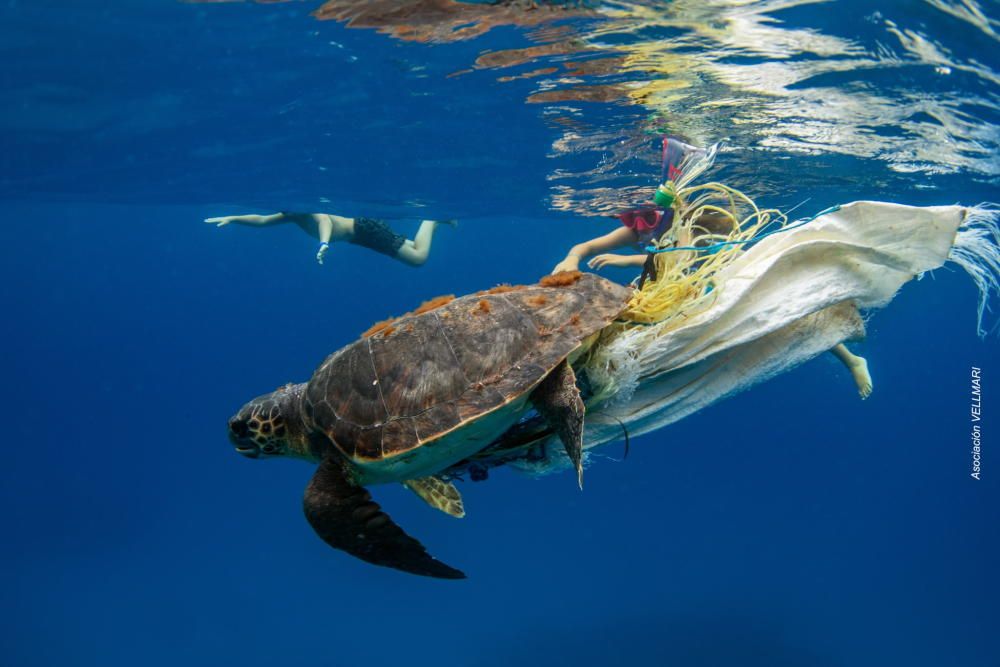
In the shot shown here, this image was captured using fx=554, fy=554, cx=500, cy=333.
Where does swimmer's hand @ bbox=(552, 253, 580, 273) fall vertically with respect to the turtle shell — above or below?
below

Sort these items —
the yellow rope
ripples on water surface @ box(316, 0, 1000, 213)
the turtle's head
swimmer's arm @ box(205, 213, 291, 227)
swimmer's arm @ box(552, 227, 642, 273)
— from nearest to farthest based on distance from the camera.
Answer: the yellow rope
the turtle's head
ripples on water surface @ box(316, 0, 1000, 213)
swimmer's arm @ box(552, 227, 642, 273)
swimmer's arm @ box(205, 213, 291, 227)

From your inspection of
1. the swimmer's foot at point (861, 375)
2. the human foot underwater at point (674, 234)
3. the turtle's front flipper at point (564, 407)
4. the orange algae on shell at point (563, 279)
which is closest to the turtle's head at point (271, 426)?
the turtle's front flipper at point (564, 407)

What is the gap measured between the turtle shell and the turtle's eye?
29.7 inches

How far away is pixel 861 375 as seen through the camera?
15.6ft

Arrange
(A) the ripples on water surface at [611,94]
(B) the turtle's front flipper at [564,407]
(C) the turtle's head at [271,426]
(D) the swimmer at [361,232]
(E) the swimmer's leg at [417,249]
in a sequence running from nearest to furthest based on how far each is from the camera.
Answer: (B) the turtle's front flipper at [564,407] < (C) the turtle's head at [271,426] < (A) the ripples on water surface at [611,94] < (D) the swimmer at [361,232] < (E) the swimmer's leg at [417,249]

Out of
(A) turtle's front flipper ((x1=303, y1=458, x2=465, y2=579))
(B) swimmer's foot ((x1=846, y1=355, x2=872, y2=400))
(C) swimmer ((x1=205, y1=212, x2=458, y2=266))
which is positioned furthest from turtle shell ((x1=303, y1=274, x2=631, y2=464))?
(C) swimmer ((x1=205, y1=212, x2=458, y2=266))

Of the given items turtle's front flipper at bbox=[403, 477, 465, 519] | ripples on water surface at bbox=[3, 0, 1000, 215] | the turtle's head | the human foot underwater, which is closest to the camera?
the human foot underwater

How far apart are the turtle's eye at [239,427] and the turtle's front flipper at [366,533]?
105 centimetres

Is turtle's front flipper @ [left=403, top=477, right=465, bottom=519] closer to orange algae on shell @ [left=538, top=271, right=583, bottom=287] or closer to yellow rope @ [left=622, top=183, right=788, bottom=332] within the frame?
orange algae on shell @ [left=538, top=271, right=583, bottom=287]

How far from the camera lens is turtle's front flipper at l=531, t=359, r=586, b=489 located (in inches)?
120

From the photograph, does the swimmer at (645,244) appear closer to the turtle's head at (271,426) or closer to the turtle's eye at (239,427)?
the turtle's head at (271,426)

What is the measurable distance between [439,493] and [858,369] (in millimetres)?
3735

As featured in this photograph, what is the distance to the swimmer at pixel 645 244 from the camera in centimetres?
471

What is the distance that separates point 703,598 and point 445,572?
59.6 feet
